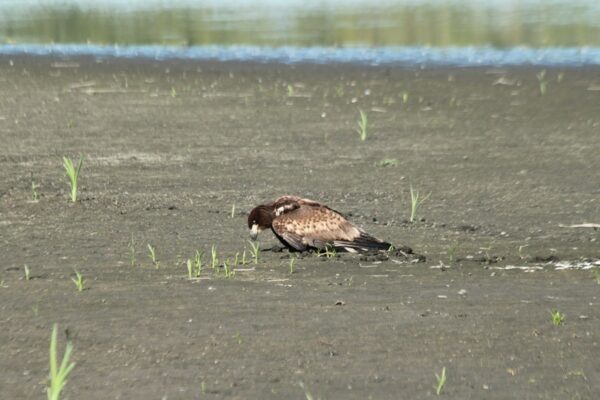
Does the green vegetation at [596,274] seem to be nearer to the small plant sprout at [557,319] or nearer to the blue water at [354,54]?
the small plant sprout at [557,319]

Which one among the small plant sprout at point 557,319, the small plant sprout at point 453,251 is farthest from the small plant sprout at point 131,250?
the small plant sprout at point 557,319

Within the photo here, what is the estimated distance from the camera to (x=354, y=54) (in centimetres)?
1948

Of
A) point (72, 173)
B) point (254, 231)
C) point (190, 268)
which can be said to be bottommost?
point (254, 231)

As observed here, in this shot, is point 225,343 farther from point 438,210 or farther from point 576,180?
point 576,180

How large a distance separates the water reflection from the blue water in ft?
2.63

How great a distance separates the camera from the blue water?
1848 centimetres

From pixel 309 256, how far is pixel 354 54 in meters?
11.5

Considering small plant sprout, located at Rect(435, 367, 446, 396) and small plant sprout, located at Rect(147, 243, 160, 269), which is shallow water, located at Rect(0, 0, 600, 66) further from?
small plant sprout, located at Rect(435, 367, 446, 396)

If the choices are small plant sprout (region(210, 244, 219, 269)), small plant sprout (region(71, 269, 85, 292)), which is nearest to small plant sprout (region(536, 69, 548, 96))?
small plant sprout (region(210, 244, 219, 269))

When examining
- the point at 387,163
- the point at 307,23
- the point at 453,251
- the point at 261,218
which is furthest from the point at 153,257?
the point at 307,23

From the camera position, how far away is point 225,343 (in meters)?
5.85

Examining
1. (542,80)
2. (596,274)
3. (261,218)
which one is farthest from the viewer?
(542,80)

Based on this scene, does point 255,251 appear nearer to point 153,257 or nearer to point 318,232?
point 318,232

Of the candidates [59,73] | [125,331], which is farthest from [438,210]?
[59,73]
